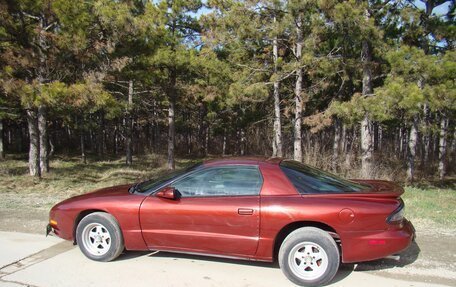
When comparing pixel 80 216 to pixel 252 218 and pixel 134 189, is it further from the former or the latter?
pixel 252 218

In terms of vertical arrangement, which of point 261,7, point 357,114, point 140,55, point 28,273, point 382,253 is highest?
point 261,7

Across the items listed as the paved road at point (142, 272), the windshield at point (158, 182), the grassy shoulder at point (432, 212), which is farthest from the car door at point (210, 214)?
the grassy shoulder at point (432, 212)

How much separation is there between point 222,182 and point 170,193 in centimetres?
Result: 65

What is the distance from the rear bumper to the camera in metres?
4.29

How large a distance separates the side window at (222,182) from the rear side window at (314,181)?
407 mm

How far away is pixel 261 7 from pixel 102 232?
11.9m

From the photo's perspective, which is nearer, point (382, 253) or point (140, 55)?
point (382, 253)

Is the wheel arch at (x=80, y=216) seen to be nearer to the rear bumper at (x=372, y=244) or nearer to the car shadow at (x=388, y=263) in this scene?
the rear bumper at (x=372, y=244)

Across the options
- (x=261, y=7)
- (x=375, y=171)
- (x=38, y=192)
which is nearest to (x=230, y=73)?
(x=261, y=7)

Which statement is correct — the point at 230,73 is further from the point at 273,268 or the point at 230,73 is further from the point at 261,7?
the point at 273,268

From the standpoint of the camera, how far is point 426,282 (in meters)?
4.49

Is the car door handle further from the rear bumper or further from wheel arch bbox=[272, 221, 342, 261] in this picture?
the rear bumper

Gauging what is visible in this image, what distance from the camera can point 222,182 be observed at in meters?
4.92

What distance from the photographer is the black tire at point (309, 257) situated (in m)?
4.34
